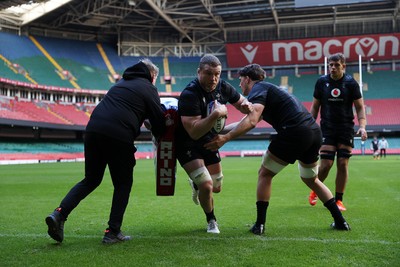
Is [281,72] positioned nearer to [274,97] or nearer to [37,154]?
[37,154]

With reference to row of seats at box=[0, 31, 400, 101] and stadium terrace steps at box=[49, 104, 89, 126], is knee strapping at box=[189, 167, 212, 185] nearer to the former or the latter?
row of seats at box=[0, 31, 400, 101]

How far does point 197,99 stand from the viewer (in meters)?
4.69

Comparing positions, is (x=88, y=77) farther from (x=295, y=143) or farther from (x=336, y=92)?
(x=295, y=143)

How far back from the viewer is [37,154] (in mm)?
40469

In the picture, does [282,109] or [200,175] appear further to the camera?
[282,109]

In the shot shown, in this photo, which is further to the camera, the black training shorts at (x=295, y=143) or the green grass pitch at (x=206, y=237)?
the black training shorts at (x=295, y=143)

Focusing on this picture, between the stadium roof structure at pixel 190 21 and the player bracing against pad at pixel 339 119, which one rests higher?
the stadium roof structure at pixel 190 21

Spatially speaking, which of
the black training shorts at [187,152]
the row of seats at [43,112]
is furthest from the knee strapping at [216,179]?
the row of seats at [43,112]

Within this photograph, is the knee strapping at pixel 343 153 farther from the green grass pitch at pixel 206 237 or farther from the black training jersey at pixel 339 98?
the green grass pitch at pixel 206 237

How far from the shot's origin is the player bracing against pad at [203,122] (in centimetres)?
451

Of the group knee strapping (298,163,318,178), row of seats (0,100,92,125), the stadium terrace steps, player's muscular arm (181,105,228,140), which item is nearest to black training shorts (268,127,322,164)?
knee strapping (298,163,318,178)

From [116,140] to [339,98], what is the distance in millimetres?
3926

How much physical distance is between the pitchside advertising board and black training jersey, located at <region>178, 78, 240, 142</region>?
50.1 metres

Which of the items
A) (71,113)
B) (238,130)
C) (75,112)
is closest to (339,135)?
(238,130)
